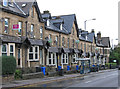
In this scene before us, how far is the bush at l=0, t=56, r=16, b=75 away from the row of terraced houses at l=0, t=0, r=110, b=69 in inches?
80.7

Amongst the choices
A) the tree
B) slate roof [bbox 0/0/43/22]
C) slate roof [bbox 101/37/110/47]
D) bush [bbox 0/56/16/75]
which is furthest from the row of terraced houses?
the tree

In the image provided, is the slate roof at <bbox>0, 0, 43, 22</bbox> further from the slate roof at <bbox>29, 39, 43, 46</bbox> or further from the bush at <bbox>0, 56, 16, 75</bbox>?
the bush at <bbox>0, 56, 16, 75</bbox>

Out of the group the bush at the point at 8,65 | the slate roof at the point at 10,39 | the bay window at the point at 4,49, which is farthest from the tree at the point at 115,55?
the bush at the point at 8,65

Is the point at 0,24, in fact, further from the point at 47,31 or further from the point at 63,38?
the point at 63,38

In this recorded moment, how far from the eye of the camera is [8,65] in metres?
20.9

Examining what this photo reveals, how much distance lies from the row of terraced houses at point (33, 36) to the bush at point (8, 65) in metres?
2.05

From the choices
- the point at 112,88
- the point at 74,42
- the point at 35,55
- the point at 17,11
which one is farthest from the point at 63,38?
the point at 112,88

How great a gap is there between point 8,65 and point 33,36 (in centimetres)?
918

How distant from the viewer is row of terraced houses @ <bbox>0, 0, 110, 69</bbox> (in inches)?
966

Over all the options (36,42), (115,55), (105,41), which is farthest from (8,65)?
(115,55)

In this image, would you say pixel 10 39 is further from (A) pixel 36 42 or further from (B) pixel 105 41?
(B) pixel 105 41

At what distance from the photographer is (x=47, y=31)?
34.0 metres

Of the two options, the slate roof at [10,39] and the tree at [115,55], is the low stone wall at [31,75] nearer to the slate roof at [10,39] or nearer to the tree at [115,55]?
the slate roof at [10,39]

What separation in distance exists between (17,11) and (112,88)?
618 inches
